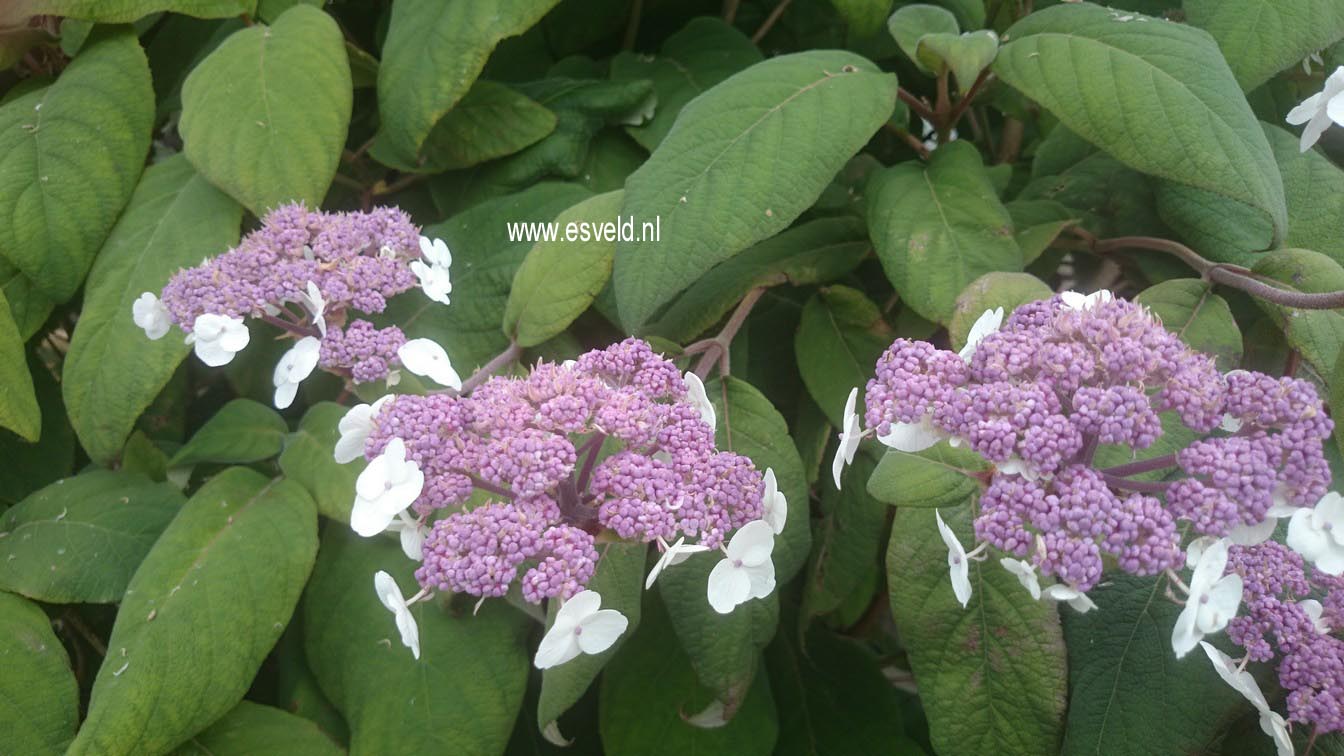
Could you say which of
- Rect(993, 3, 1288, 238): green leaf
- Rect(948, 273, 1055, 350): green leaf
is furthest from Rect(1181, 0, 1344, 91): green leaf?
Rect(948, 273, 1055, 350): green leaf

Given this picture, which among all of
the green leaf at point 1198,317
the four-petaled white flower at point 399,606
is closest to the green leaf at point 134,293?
the four-petaled white flower at point 399,606

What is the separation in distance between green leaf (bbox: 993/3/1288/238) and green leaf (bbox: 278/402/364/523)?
733mm

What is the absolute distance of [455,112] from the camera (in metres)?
1.26

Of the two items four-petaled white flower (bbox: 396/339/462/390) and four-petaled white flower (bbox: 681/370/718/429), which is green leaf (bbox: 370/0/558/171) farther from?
four-petaled white flower (bbox: 681/370/718/429)

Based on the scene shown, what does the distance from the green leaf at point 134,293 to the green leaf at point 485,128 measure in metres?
0.25

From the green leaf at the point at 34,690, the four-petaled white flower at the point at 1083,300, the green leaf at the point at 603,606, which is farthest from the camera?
the green leaf at the point at 34,690

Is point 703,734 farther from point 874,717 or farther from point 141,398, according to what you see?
point 141,398

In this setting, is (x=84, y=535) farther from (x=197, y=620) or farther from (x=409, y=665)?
(x=409, y=665)

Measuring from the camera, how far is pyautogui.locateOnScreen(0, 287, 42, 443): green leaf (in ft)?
3.33

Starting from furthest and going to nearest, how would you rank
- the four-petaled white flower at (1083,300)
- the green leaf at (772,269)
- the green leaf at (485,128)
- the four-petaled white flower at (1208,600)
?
the green leaf at (485,128)
the green leaf at (772,269)
the four-petaled white flower at (1083,300)
the four-petaled white flower at (1208,600)

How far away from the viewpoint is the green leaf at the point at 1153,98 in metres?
0.85

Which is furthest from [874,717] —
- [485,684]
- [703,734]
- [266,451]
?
[266,451]

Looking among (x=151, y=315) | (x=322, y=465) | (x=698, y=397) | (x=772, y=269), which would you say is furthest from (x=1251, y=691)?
(x=151, y=315)

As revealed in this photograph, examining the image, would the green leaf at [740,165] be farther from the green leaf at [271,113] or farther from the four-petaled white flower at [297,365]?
the green leaf at [271,113]
